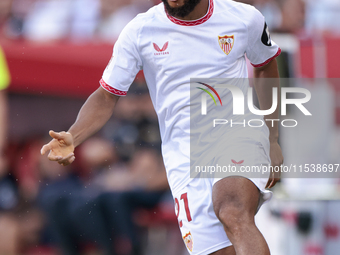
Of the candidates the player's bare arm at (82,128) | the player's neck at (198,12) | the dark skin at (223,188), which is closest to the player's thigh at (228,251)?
the dark skin at (223,188)

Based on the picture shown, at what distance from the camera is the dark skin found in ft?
9.55

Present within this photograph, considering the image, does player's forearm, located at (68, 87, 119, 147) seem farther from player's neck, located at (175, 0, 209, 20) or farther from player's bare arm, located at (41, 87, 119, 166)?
player's neck, located at (175, 0, 209, 20)

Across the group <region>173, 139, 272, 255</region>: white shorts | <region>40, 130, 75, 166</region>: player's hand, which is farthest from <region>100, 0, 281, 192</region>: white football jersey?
<region>40, 130, 75, 166</region>: player's hand

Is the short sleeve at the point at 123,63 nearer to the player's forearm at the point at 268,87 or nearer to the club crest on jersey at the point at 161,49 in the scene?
the club crest on jersey at the point at 161,49

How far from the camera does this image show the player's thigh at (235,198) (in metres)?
2.98

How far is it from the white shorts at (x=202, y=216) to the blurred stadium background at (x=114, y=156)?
2259mm

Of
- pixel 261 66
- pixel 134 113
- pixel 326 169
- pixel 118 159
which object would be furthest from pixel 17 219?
pixel 261 66

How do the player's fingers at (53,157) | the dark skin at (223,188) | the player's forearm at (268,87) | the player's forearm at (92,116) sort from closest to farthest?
the dark skin at (223,188) → the player's fingers at (53,157) → the player's forearm at (92,116) → the player's forearm at (268,87)

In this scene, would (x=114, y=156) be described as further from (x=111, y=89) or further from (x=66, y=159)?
(x=66, y=159)

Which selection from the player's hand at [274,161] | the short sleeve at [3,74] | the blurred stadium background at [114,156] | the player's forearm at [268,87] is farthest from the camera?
the short sleeve at [3,74]

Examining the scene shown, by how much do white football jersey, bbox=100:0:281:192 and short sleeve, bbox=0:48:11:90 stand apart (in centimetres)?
288

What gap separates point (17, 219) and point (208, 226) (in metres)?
4.08

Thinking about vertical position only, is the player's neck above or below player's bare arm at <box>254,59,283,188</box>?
above

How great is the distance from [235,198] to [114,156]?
3632 millimetres
